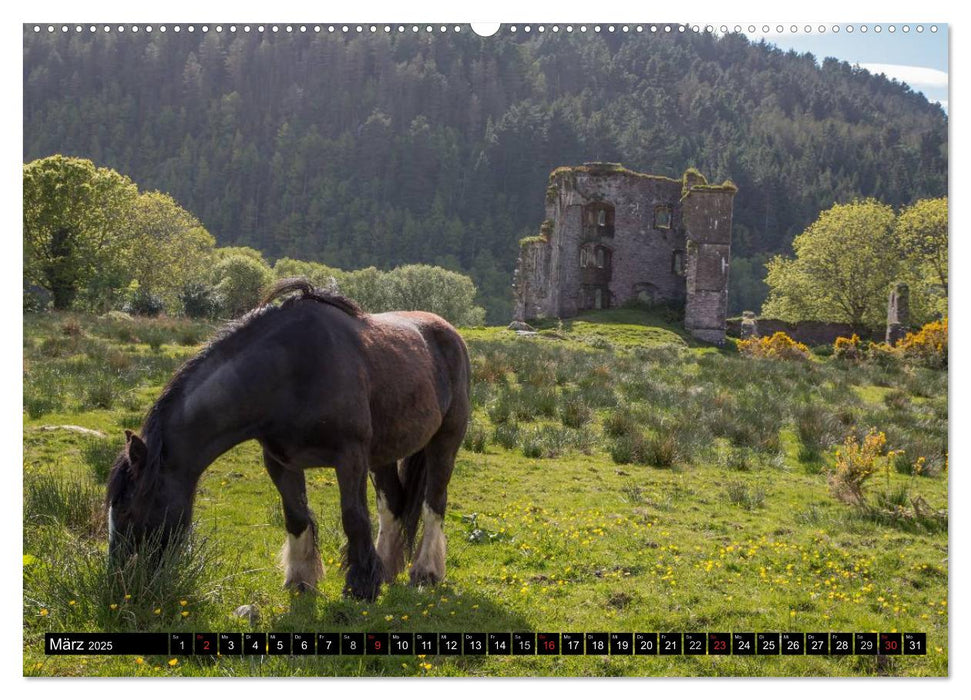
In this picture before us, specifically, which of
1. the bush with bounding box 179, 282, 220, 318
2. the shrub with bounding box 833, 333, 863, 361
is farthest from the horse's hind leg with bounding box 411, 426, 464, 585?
the bush with bounding box 179, 282, 220, 318

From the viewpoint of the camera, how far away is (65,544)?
16.5 ft

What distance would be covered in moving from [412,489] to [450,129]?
48.0 m

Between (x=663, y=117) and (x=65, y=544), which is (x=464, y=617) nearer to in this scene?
(x=65, y=544)

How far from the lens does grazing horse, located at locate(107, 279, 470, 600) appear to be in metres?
4.29

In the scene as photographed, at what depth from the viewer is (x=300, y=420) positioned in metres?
4.62

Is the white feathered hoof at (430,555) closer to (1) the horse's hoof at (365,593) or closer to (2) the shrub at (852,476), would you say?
(1) the horse's hoof at (365,593)

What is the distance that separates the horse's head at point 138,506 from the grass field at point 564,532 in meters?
0.22

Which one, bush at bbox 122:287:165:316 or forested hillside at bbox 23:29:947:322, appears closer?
forested hillside at bbox 23:29:947:322

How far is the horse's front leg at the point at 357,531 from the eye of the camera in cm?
475

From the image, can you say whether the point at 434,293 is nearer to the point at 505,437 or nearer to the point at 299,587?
the point at 505,437

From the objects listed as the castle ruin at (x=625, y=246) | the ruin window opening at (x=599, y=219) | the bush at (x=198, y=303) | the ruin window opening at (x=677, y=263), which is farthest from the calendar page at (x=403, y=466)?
the ruin window opening at (x=599, y=219)

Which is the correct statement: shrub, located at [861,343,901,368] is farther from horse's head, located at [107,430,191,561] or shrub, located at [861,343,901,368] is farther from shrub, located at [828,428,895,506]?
horse's head, located at [107,430,191,561]

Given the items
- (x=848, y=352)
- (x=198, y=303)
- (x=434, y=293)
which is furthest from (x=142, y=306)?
(x=434, y=293)

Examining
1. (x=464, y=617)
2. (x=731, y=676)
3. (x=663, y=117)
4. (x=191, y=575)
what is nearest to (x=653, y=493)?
(x=464, y=617)
